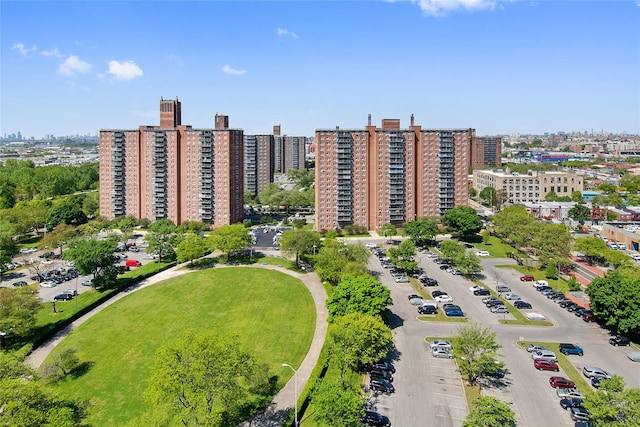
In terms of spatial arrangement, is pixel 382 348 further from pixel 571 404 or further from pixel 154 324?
pixel 154 324

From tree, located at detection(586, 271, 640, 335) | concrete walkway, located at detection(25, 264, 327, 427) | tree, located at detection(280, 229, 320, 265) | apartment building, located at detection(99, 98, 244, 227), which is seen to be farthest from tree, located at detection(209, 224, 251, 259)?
tree, located at detection(586, 271, 640, 335)

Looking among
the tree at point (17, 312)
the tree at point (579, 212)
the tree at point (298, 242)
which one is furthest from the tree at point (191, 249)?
the tree at point (579, 212)

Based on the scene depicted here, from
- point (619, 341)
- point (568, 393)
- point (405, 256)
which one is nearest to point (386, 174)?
point (405, 256)

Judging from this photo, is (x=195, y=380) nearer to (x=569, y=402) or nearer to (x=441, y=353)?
(x=441, y=353)

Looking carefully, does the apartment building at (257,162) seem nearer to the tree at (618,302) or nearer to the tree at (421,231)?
the tree at (421,231)

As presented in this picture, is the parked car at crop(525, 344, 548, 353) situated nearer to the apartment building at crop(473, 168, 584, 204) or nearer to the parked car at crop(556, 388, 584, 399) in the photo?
the parked car at crop(556, 388, 584, 399)
